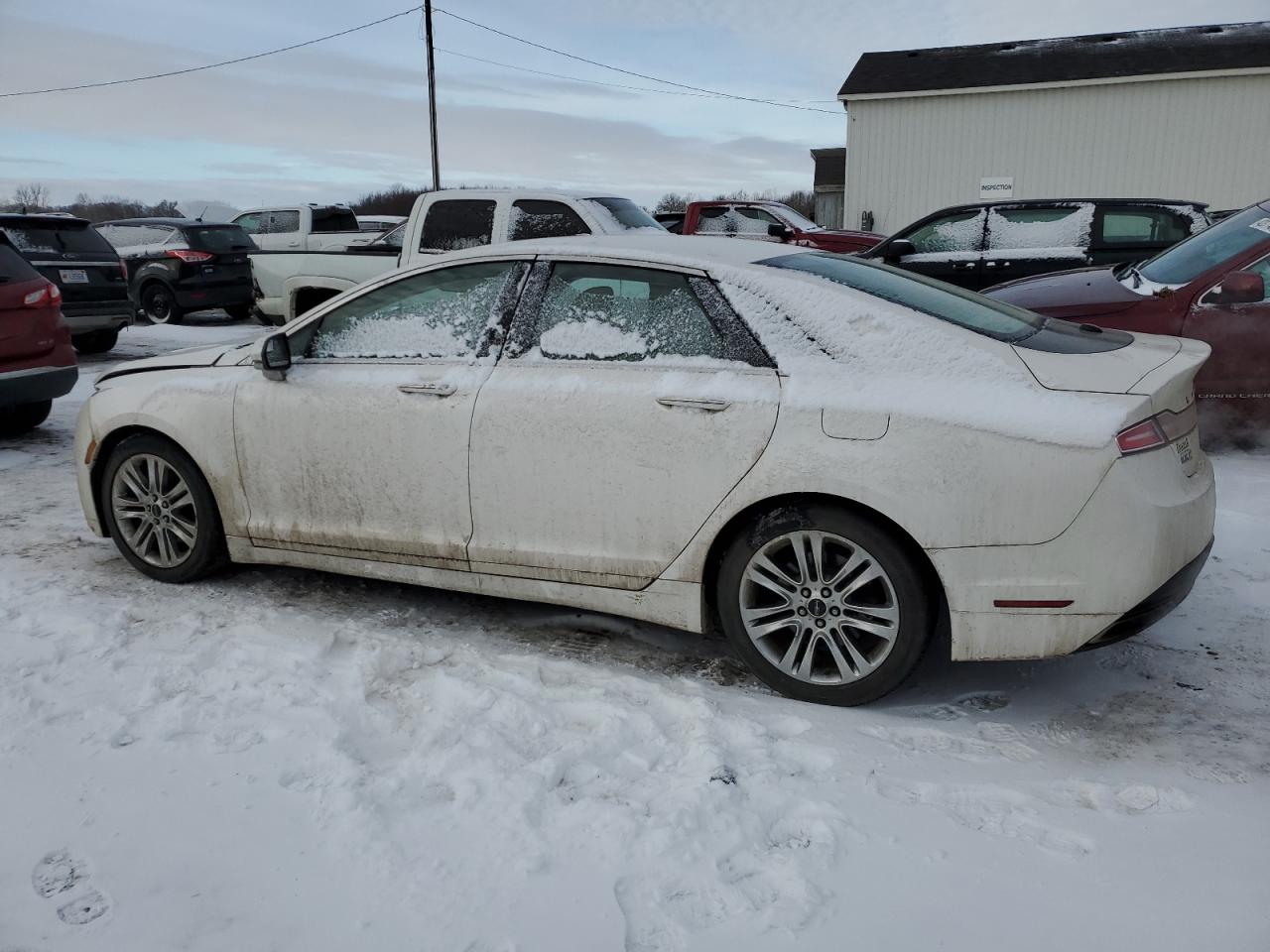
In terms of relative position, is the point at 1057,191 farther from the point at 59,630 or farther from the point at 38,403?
the point at 59,630

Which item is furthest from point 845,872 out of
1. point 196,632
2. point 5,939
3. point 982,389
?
point 196,632

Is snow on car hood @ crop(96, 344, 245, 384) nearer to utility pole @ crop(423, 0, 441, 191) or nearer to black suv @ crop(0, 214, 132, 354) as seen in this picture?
black suv @ crop(0, 214, 132, 354)

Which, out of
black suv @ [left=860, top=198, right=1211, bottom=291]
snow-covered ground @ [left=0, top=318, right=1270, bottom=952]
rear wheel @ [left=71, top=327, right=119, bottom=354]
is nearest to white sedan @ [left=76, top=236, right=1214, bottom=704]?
snow-covered ground @ [left=0, top=318, right=1270, bottom=952]

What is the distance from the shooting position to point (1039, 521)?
305 cm

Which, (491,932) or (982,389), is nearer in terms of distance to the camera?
(491,932)

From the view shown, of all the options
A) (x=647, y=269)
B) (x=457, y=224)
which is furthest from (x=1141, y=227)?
(x=647, y=269)

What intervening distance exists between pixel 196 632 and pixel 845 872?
2725mm

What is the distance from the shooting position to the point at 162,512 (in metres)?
4.60

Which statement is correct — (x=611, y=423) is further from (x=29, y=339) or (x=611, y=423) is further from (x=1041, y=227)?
(x=1041, y=227)

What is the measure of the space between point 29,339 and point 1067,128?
20043 mm

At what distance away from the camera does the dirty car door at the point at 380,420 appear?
392 centimetres

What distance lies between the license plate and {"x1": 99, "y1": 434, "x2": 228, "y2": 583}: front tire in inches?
150

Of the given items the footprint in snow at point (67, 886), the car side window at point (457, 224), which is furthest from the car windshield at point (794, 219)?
the footprint in snow at point (67, 886)

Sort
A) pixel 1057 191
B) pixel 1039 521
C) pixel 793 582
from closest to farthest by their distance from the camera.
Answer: pixel 1039 521, pixel 793 582, pixel 1057 191
